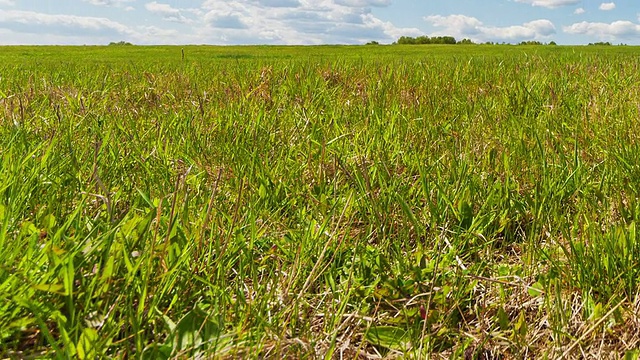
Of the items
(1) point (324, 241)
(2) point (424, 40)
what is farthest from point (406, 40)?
(1) point (324, 241)

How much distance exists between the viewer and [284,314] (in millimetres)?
1286

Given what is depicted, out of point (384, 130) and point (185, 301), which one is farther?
point (384, 130)

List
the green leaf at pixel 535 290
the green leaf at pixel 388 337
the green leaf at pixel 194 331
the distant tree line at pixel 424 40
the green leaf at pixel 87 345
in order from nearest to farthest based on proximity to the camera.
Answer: the green leaf at pixel 87 345 → the green leaf at pixel 194 331 → the green leaf at pixel 388 337 → the green leaf at pixel 535 290 → the distant tree line at pixel 424 40

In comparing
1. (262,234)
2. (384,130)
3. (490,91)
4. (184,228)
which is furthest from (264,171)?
(490,91)

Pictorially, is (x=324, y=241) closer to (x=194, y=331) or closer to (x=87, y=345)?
(x=194, y=331)

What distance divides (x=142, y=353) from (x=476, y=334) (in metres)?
0.82

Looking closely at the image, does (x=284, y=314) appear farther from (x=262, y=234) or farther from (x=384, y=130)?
(x=384, y=130)

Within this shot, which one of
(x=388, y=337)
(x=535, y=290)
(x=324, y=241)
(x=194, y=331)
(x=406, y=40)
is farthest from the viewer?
(x=406, y=40)

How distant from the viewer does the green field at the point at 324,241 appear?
1.17m

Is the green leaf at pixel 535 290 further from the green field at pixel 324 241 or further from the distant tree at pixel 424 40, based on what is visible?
the distant tree at pixel 424 40

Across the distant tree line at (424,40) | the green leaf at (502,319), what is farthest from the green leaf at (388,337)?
the distant tree line at (424,40)

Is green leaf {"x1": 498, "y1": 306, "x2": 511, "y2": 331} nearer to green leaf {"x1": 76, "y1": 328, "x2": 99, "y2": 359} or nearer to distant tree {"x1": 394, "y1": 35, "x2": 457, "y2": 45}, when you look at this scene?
green leaf {"x1": 76, "y1": 328, "x2": 99, "y2": 359}

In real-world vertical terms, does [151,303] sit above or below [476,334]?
above

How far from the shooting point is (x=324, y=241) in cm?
167
